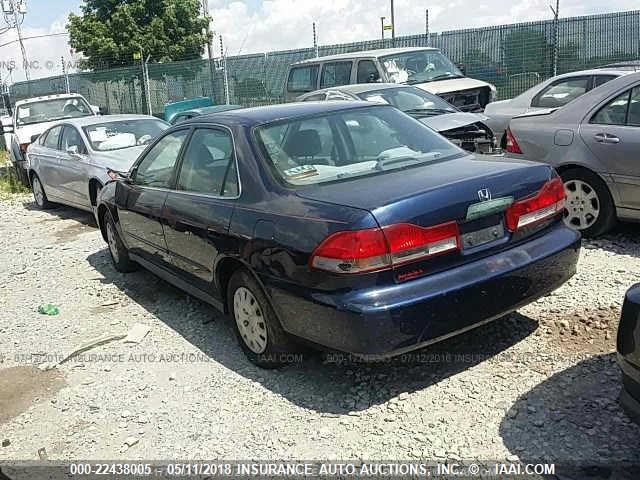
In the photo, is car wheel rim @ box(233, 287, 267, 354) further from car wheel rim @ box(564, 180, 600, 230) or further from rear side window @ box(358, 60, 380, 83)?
rear side window @ box(358, 60, 380, 83)

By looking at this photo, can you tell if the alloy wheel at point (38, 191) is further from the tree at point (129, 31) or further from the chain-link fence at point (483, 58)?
the tree at point (129, 31)

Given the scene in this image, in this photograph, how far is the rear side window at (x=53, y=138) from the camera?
34.1 feet

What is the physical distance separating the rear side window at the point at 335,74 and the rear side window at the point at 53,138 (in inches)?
198

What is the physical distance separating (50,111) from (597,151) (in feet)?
39.4

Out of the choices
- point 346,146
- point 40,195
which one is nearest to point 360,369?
point 346,146

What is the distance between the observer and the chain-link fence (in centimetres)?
1479

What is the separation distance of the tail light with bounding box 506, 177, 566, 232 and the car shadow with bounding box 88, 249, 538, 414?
0.84m

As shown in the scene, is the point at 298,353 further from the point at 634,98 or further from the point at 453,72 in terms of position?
the point at 453,72

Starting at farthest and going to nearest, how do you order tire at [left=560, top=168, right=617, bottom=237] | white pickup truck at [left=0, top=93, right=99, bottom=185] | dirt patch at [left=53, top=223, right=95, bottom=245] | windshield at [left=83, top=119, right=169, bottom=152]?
white pickup truck at [left=0, top=93, right=99, bottom=185] → windshield at [left=83, top=119, right=169, bottom=152] → dirt patch at [left=53, top=223, right=95, bottom=245] → tire at [left=560, top=168, right=617, bottom=237]

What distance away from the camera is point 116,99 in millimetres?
24422

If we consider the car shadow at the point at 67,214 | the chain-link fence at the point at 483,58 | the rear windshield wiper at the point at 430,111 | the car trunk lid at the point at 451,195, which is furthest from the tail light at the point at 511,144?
the chain-link fence at the point at 483,58

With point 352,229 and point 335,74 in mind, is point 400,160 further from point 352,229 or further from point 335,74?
point 335,74

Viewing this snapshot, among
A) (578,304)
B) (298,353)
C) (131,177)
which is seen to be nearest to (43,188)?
(131,177)

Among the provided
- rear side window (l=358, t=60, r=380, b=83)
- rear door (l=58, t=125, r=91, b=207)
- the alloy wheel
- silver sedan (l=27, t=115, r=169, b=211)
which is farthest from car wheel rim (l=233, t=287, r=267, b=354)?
rear side window (l=358, t=60, r=380, b=83)
